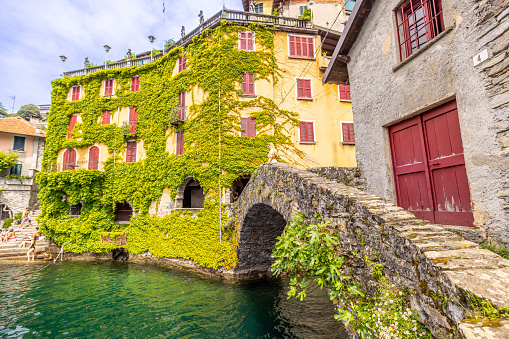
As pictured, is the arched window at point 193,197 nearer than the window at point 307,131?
No

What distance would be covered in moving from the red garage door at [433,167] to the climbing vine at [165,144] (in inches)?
311

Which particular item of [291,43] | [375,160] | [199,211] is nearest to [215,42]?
[291,43]

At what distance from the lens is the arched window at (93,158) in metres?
19.8

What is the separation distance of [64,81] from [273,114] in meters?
17.9

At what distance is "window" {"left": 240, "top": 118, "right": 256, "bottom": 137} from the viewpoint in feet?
50.3

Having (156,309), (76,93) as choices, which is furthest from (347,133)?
(76,93)

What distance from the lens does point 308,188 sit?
210 inches

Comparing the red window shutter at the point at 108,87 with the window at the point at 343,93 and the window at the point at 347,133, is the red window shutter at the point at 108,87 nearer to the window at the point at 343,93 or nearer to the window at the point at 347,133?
the window at the point at 343,93

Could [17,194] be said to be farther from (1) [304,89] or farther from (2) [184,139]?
(1) [304,89]

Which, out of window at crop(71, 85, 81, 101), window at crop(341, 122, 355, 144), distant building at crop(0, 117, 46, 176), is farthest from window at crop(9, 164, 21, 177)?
window at crop(341, 122, 355, 144)

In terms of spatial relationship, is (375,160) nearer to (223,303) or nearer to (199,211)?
(223,303)

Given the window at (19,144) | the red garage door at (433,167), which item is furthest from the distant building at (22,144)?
the red garage door at (433,167)

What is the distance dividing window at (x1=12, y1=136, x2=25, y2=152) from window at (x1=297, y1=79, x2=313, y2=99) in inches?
1070

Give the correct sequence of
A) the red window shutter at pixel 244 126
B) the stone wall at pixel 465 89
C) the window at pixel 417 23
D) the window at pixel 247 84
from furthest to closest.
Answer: the window at pixel 247 84 → the red window shutter at pixel 244 126 → the window at pixel 417 23 → the stone wall at pixel 465 89
